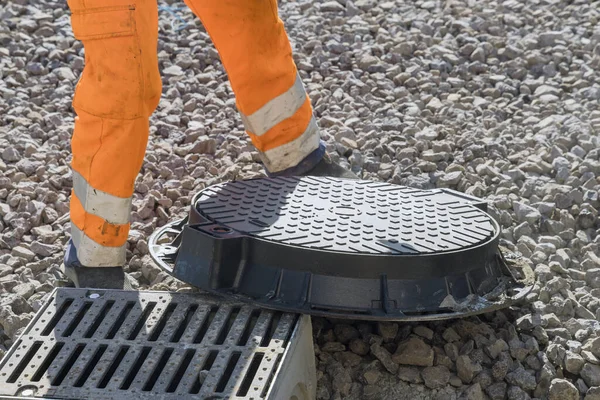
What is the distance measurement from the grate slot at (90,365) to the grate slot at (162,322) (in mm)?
125

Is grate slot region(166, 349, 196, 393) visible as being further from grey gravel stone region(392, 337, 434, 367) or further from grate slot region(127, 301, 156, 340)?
grey gravel stone region(392, 337, 434, 367)

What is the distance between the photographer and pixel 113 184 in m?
2.73

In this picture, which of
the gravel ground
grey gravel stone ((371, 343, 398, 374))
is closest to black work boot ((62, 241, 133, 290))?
the gravel ground

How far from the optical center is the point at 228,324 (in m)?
2.42

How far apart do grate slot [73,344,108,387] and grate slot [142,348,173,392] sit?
16 cm

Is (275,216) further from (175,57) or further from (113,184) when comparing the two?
(175,57)

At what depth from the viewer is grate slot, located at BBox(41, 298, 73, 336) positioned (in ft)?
7.85

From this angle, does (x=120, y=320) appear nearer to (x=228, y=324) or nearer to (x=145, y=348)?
(x=145, y=348)

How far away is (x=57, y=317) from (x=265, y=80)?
119cm

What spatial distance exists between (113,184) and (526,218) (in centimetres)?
151

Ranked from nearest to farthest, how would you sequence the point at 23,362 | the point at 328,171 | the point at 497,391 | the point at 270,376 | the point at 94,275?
1. the point at 270,376
2. the point at 23,362
3. the point at 497,391
4. the point at 94,275
5. the point at 328,171

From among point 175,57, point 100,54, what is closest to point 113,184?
point 100,54

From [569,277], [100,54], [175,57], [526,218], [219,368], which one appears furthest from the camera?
[175,57]

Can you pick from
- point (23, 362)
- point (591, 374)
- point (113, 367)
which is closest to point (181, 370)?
point (113, 367)
